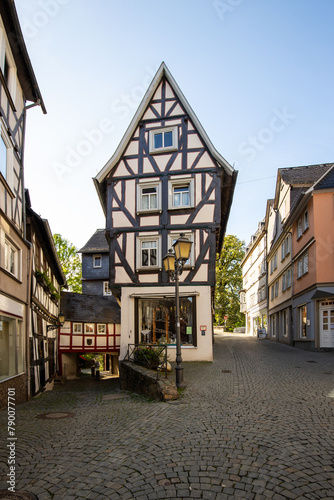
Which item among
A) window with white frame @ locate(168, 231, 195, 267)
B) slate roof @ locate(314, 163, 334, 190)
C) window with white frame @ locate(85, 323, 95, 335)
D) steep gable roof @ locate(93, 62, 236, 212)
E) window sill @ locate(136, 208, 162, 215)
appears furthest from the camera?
window with white frame @ locate(85, 323, 95, 335)

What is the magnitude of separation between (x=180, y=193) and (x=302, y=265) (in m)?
8.65

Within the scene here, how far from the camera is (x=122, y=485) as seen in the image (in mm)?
4336

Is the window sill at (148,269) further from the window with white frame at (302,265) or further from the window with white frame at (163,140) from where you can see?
the window with white frame at (302,265)

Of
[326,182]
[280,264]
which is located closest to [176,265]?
[326,182]

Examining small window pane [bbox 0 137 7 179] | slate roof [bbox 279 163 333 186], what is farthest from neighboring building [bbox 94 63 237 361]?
small window pane [bbox 0 137 7 179]

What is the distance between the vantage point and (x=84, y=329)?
27641 mm

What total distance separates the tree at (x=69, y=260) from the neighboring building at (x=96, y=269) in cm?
315

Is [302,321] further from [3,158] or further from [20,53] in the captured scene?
[20,53]

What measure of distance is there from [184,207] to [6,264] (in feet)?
31.3

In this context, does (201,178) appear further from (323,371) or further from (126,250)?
(323,371)

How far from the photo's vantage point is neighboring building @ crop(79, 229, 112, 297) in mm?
33531

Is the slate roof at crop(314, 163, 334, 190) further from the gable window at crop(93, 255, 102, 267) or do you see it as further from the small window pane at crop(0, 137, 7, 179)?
the gable window at crop(93, 255, 102, 267)

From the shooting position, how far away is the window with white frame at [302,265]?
2081 centimetres

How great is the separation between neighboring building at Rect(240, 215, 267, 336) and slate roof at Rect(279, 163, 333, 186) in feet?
34.9
